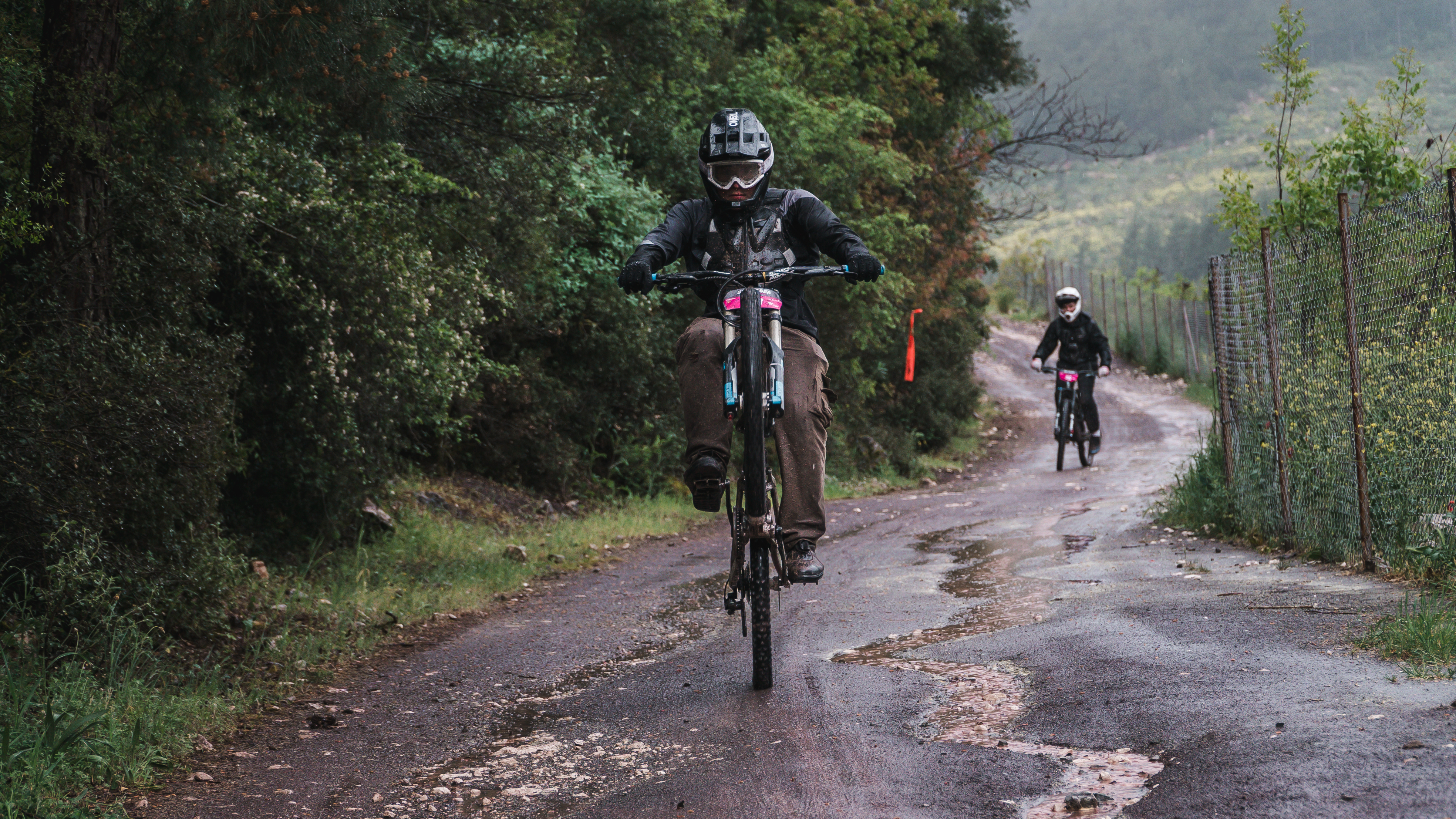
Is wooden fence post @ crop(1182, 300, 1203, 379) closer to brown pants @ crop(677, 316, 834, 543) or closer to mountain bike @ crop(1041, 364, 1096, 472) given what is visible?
mountain bike @ crop(1041, 364, 1096, 472)

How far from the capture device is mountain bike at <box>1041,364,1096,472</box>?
54.9 ft

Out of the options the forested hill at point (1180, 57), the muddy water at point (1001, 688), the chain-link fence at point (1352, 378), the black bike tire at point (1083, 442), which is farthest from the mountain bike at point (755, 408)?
the forested hill at point (1180, 57)

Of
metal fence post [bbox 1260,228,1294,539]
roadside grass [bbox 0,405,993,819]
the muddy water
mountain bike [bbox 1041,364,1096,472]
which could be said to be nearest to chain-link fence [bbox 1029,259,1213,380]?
mountain bike [bbox 1041,364,1096,472]

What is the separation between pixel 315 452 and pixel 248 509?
0.66 metres

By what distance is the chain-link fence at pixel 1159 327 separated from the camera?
1401 inches

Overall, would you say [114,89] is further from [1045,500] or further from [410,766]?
[1045,500]

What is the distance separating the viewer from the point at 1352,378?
681 centimetres

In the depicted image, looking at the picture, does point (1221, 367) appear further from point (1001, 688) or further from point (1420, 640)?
point (1001, 688)

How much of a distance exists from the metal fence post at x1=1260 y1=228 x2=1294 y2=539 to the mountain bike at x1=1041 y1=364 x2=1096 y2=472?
27.2ft

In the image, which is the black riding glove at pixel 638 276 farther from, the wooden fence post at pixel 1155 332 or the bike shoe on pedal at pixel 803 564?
the wooden fence post at pixel 1155 332

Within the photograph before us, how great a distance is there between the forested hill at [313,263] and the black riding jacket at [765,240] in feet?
7.96

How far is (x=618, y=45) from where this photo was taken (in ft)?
47.0

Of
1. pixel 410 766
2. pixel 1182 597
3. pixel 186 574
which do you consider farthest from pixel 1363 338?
pixel 186 574

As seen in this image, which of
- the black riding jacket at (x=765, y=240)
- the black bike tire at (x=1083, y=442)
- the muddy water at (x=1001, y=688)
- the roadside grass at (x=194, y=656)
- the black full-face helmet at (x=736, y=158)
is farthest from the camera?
the black bike tire at (x=1083, y=442)
